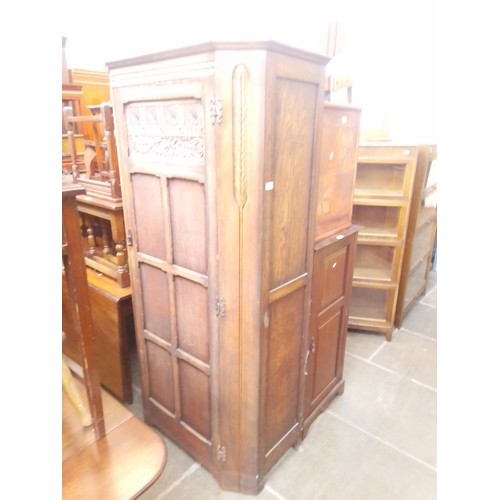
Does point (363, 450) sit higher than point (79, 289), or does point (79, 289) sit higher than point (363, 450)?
point (79, 289)

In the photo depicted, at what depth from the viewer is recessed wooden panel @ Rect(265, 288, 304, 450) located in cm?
150

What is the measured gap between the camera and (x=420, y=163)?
2.53 metres

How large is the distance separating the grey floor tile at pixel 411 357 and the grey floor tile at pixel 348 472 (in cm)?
70

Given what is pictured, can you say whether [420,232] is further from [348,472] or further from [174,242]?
[174,242]

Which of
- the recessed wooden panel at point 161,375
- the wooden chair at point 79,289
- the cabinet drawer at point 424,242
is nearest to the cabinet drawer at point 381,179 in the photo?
the cabinet drawer at point 424,242

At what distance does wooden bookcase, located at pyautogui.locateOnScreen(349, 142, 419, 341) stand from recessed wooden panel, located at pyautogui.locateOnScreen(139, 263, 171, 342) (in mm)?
1513

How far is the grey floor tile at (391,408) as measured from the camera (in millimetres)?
2006

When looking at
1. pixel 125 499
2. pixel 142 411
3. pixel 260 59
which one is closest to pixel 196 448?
pixel 142 411

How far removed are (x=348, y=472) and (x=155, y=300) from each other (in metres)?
1.25

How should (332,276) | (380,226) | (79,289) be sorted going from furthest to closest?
(380,226) → (332,276) → (79,289)

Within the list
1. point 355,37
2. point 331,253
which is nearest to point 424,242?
point 355,37

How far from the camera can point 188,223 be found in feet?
4.60
